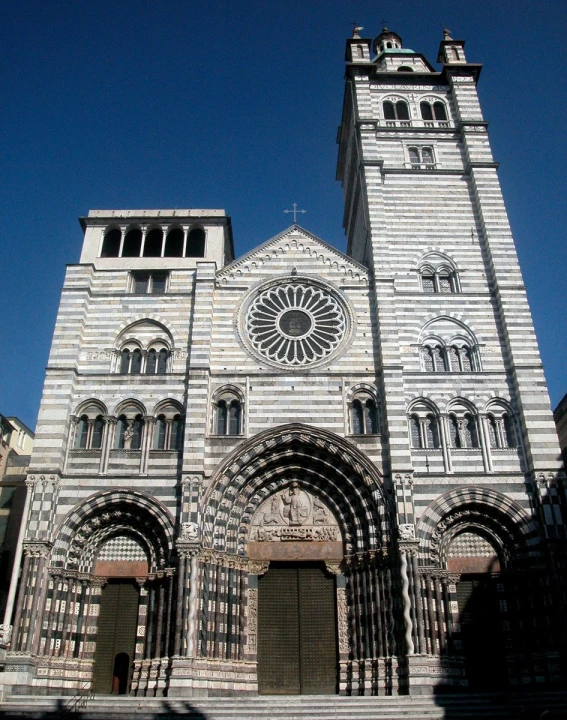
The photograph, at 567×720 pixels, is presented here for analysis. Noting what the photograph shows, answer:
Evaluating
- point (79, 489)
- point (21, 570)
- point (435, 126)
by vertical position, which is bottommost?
point (21, 570)

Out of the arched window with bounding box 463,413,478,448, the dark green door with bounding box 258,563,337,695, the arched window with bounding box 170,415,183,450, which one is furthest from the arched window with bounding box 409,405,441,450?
the arched window with bounding box 170,415,183,450

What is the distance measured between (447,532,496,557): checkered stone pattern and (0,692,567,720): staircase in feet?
12.9

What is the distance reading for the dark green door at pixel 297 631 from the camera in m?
18.5

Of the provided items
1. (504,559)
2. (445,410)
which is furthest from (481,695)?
(445,410)

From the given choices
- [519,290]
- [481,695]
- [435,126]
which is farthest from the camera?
[435,126]

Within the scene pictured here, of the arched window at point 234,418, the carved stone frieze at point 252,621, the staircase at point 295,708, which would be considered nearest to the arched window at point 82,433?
the arched window at point 234,418

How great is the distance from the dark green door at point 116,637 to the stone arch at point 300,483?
9.68 ft

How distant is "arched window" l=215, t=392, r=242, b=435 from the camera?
20719mm

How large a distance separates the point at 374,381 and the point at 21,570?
11688mm

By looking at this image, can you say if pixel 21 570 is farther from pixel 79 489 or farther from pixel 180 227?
pixel 180 227

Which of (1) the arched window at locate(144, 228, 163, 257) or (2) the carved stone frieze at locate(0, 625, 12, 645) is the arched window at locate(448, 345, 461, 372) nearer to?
(1) the arched window at locate(144, 228, 163, 257)

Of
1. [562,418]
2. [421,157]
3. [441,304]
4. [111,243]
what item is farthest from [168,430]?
[562,418]

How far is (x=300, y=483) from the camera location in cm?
Result: 2062

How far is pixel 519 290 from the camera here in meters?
22.8
